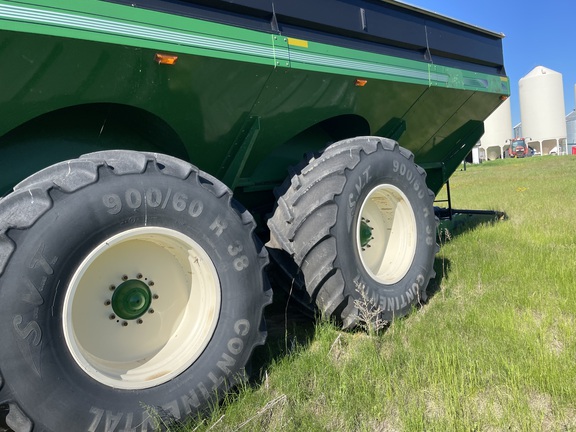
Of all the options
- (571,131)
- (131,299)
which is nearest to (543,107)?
(571,131)

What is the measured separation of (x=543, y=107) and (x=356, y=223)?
44.2 m

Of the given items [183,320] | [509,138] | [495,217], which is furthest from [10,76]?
[509,138]

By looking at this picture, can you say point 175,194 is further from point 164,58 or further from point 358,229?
point 358,229

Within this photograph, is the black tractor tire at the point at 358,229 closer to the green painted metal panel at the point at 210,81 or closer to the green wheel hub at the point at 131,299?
the green painted metal panel at the point at 210,81

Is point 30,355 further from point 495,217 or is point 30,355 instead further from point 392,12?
point 495,217

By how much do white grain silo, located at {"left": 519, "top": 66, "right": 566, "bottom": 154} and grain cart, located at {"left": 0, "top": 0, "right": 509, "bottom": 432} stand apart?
4259cm

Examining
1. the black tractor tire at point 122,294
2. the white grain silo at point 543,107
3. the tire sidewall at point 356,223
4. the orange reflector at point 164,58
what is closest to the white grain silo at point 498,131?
the white grain silo at point 543,107

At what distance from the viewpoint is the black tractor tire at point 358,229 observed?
2682 mm

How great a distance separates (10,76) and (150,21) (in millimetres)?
640

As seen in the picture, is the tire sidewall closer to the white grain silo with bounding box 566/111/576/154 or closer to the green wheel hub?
the green wheel hub

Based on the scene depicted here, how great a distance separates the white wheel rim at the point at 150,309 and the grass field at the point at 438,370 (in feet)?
1.05

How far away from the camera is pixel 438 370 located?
2.23m

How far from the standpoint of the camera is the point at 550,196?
29.0ft

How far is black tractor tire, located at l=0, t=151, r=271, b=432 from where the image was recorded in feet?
5.41
